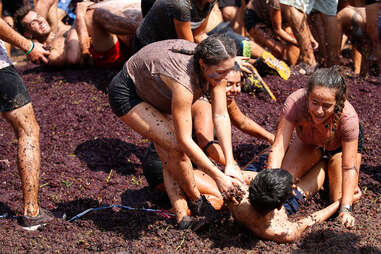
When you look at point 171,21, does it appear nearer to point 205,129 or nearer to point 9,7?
point 205,129

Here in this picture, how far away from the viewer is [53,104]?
5574 millimetres

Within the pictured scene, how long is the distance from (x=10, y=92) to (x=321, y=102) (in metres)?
2.00

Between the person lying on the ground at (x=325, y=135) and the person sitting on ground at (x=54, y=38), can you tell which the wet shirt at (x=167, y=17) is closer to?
the person lying on the ground at (x=325, y=135)

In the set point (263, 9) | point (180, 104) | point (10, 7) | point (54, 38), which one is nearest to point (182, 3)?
point (180, 104)

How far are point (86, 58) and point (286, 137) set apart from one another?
3632mm

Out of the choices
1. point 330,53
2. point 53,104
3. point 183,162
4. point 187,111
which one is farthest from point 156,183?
point 330,53

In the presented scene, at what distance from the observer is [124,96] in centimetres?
334

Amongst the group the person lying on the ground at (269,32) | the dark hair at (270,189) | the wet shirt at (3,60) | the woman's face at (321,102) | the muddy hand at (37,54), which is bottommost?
the person lying on the ground at (269,32)

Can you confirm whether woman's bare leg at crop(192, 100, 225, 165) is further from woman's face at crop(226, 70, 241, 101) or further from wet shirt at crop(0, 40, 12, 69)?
wet shirt at crop(0, 40, 12, 69)

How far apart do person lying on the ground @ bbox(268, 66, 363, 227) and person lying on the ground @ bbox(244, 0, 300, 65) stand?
9.79 ft

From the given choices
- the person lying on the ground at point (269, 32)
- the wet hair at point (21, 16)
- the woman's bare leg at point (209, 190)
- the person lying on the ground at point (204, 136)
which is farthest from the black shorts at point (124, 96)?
the person lying on the ground at point (269, 32)

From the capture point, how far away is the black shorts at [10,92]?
3.22 metres

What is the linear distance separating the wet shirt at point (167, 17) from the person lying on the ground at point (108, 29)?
103 centimetres

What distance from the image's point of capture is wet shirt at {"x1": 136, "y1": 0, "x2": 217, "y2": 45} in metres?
4.11
